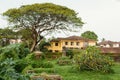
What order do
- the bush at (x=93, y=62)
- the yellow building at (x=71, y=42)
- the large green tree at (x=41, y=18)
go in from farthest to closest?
the yellow building at (x=71, y=42) < the large green tree at (x=41, y=18) < the bush at (x=93, y=62)

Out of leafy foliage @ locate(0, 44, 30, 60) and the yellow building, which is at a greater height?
the yellow building

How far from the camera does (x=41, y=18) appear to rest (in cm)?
5306

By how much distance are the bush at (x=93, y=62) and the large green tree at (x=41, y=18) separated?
28617 mm

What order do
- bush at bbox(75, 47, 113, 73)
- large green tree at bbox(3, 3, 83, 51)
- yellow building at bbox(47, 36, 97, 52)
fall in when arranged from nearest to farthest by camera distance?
bush at bbox(75, 47, 113, 73) → large green tree at bbox(3, 3, 83, 51) → yellow building at bbox(47, 36, 97, 52)

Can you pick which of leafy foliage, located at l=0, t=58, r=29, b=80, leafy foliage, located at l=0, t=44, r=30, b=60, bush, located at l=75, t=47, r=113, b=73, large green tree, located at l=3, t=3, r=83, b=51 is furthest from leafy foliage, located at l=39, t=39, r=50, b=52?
leafy foliage, located at l=0, t=58, r=29, b=80

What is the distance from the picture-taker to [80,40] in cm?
7025

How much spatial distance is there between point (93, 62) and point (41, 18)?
103 ft

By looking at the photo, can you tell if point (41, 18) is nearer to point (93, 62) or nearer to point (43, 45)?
point (43, 45)

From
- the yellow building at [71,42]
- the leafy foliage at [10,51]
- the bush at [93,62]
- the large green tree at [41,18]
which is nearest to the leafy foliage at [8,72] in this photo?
the leafy foliage at [10,51]

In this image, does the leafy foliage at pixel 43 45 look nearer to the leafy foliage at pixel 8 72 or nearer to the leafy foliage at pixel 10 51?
the leafy foliage at pixel 10 51

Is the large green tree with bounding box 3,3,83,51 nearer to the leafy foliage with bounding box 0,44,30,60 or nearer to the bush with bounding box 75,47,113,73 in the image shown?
the bush with bounding box 75,47,113,73

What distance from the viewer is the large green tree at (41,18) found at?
51.7 m

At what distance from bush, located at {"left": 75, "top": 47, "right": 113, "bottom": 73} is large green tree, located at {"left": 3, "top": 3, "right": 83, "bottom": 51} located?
28617 mm

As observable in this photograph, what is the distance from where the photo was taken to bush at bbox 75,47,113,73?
21.9 m
